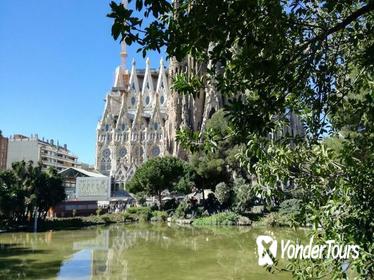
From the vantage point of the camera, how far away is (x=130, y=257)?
1481cm

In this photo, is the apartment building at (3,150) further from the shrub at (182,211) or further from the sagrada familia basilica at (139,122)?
the shrub at (182,211)

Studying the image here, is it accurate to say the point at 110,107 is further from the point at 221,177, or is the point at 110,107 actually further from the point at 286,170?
the point at 286,170

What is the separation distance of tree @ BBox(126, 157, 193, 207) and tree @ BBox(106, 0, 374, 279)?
32.4 meters

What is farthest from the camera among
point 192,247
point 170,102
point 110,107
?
point 110,107

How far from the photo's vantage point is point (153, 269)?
12414 mm

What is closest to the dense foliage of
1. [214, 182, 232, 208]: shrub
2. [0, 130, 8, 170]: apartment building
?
[214, 182, 232, 208]: shrub

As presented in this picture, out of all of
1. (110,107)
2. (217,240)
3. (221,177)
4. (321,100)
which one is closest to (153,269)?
(217,240)

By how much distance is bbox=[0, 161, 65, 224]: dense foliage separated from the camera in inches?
931

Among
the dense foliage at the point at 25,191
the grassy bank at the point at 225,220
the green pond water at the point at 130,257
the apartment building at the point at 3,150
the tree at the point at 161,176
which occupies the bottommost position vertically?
the green pond water at the point at 130,257

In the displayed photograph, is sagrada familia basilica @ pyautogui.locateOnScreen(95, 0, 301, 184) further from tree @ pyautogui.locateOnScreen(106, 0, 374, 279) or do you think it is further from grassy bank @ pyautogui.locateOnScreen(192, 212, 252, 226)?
tree @ pyautogui.locateOnScreen(106, 0, 374, 279)

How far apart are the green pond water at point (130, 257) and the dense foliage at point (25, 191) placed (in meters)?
2.61

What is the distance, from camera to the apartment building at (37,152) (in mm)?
76812

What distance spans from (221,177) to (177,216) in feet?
20.0

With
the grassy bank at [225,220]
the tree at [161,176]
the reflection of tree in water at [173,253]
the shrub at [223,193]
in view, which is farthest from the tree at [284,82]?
the tree at [161,176]
